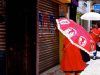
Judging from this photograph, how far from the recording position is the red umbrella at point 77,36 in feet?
13.0

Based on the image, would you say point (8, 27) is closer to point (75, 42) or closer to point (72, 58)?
point (72, 58)

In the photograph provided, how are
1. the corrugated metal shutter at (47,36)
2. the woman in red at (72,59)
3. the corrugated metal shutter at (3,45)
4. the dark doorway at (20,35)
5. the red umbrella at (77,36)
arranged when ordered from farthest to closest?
the corrugated metal shutter at (47,36) < the corrugated metal shutter at (3,45) < the dark doorway at (20,35) < the woman in red at (72,59) < the red umbrella at (77,36)

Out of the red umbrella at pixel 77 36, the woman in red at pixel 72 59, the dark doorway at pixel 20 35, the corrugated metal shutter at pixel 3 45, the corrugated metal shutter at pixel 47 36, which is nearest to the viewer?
the red umbrella at pixel 77 36

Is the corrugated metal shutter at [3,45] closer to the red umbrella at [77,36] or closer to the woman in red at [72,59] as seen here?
the woman in red at [72,59]

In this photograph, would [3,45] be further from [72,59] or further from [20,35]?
[72,59]

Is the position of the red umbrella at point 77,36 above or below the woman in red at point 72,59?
above

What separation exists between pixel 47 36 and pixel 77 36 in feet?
13.2

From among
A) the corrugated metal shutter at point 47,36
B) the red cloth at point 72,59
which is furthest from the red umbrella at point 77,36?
the corrugated metal shutter at point 47,36

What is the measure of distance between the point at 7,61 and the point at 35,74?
0.91 m

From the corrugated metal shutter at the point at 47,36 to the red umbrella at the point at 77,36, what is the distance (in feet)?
10.3

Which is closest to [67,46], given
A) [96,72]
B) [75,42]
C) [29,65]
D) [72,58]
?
[72,58]

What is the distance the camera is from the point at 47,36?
801cm

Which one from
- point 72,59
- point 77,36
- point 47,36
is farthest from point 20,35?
point 77,36

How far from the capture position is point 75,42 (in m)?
3.96
